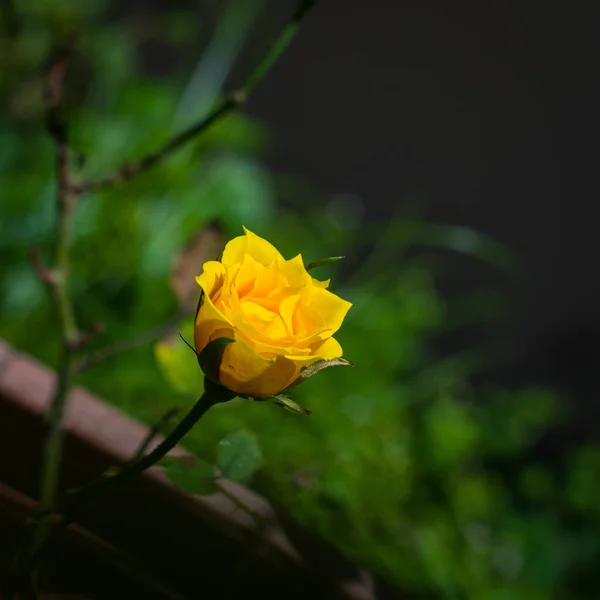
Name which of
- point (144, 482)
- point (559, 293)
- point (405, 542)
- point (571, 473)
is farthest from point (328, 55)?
point (144, 482)

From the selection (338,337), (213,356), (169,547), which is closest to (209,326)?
(213,356)

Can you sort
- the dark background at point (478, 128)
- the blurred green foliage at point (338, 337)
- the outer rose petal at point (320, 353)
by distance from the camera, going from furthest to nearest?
the dark background at point (478, 128)
the blurred green foliage at point (338, 337)
the outer rose petal at point (320, 353)

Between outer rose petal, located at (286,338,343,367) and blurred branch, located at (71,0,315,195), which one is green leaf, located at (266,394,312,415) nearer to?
outer rose petal, located at (286,338,343,367)

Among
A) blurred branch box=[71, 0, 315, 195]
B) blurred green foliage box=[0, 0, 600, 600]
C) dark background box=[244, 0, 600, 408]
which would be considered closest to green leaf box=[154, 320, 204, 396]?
blurred green foliage box=[0, 0, 600, 600]

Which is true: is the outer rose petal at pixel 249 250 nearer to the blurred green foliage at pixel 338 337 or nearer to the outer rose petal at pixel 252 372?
the outer rose petal at pixel 252 372

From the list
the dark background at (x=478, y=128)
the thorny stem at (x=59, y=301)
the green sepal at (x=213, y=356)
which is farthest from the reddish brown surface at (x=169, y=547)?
the dark background at (x=478, y=128)

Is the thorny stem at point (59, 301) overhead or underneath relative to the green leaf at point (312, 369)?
overhead
